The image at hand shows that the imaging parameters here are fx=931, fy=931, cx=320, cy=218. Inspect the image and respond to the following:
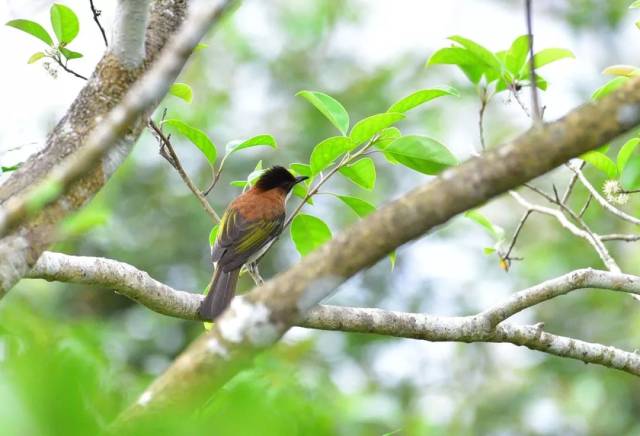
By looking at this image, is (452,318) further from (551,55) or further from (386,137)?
(551,55)

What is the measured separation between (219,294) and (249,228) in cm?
129

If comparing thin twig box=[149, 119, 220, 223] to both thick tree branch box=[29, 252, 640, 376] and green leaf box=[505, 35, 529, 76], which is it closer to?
thick tree branch box=[29, 252, 640, 376]

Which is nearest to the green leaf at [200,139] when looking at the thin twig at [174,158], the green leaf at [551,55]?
the thin twig at [174,158]

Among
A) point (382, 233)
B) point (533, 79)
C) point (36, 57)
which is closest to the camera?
point (382, 233)

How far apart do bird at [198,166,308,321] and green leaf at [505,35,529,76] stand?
134 centimetres

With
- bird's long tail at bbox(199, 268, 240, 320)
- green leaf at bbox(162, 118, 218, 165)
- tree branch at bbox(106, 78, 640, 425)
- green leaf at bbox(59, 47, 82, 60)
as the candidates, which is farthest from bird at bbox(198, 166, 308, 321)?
tree branch at bbox(106, 78, 640, 425)

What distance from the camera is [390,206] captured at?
138 centimetres

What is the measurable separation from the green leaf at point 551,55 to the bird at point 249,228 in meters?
1.32

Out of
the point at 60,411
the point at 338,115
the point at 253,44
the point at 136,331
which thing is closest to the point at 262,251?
the point at 338,115

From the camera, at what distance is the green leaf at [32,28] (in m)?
2.87

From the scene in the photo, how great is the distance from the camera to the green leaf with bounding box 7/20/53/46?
Result: 9.40ft

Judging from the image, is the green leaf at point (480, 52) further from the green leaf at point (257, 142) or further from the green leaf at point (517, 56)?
the green leaf at point (257, 142)

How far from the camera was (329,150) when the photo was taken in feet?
9.71

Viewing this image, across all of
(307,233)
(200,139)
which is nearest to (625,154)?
(307,233)
